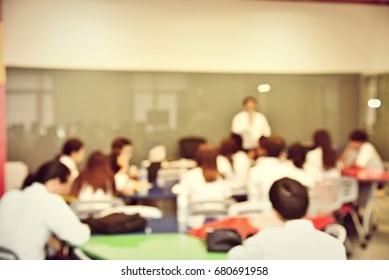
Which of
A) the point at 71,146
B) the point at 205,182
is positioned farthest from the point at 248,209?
the point at 71,146

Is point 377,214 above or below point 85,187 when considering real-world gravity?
below

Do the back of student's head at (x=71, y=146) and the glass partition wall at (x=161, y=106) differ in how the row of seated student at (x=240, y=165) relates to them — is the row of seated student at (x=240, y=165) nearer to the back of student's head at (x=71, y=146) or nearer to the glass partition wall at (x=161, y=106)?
the back of student's head at (x=71, y=146)

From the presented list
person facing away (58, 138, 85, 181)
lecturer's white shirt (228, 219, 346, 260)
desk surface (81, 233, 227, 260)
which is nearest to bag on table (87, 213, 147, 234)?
desk surface (81, 233, 227, 260)

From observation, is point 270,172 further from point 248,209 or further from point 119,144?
point 119,144

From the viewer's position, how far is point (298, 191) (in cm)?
305

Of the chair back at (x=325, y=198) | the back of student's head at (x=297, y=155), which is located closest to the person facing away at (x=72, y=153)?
the back of student's head at (x=297, y=155)

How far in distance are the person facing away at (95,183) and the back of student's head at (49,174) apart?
87 cm

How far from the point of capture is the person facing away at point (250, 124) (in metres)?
5.74

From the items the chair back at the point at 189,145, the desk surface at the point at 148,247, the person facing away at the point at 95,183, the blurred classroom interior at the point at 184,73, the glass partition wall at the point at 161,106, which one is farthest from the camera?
the chair back at the point at 189,145

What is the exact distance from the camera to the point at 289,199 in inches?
119

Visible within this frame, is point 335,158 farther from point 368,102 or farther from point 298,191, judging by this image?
point 298,191

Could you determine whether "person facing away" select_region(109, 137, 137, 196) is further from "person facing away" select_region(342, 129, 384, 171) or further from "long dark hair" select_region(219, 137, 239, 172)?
"person facing away" select_region(342, 129, 384, 171)
